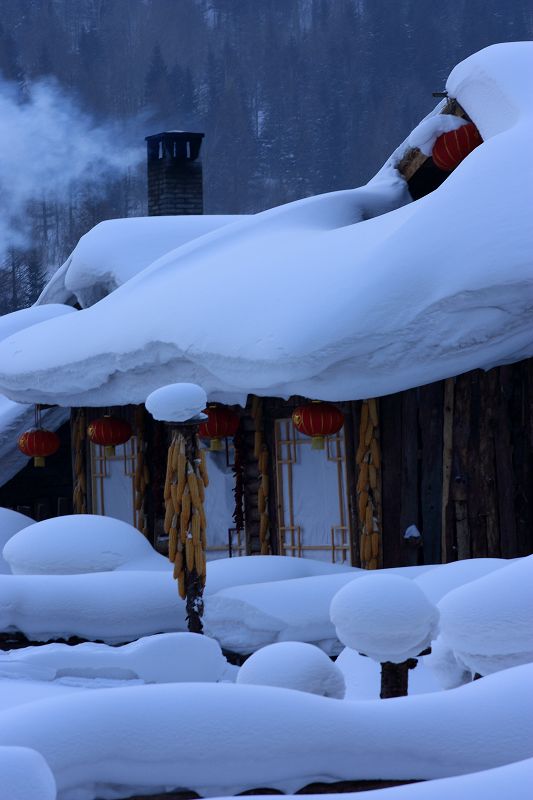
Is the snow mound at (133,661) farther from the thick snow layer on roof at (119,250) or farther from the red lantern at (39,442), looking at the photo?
the thick snow layer on roof at (119,250)

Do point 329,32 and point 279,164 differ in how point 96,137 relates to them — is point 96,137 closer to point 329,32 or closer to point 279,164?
point 279,164

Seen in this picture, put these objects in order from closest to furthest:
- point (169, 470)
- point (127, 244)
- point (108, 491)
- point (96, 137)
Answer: point (169, 470), point (108, 491), point (127, 244), point (96, 137)

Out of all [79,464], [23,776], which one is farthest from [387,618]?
[79,464]

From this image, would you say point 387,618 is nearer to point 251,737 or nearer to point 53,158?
point 251,737

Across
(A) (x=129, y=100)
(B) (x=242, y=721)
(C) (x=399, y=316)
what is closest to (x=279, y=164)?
(A) (x=129, y=100)

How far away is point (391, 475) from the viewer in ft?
33.1

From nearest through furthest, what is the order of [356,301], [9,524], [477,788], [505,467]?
1. [477,788]
2. [356,301]
3. [505,467]
4. [9,524]

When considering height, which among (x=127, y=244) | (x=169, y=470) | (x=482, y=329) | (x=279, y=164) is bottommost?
(x=169, y=470)

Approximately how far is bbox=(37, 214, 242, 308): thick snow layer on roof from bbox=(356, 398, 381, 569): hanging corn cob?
14.6ft

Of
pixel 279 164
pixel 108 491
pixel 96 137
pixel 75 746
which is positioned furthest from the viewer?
pixel 279 164

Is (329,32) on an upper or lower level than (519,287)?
upper

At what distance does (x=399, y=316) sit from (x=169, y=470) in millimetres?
1804

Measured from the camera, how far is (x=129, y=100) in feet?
147

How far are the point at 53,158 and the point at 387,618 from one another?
37.8 m
